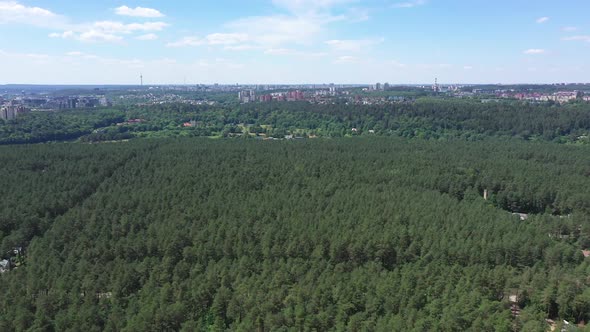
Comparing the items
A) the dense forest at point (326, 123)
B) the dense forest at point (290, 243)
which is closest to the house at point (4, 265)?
the dense forest at point (290, 243)

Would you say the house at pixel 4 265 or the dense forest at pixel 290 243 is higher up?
the dense forest at pixel 290 243

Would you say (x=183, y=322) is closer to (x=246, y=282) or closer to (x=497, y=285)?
(x=246, y=282)

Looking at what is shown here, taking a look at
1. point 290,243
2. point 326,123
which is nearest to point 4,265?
point 290,243

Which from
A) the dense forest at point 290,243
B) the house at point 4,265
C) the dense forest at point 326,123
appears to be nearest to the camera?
the dense forest at point 290,243

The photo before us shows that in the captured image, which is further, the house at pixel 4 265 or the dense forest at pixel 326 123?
the dense forest at pixel 326 123

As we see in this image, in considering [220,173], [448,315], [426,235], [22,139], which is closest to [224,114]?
[22,139]

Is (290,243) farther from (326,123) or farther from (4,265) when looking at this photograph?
(326,123)

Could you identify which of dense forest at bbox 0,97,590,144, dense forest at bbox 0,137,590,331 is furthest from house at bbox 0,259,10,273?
dense forest at bbox 0,97,590,144

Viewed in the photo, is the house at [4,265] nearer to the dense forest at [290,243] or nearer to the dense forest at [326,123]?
the dense forest at [290,243]
